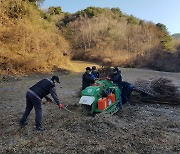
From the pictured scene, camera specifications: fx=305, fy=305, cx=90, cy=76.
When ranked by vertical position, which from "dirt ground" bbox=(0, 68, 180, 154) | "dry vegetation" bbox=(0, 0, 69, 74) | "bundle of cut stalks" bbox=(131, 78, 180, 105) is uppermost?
"dry vegetation" bbox=(0, 0, 69, 74)

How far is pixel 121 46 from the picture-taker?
41312 mm

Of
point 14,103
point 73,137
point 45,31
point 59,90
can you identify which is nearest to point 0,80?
point 59,90

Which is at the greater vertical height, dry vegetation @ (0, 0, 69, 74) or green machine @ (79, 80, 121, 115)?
dry vegetation @ (0, 0, 69, 74)

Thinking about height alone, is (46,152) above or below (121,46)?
below

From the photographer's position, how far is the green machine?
925 cm

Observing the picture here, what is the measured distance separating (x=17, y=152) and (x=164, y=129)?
419 cm

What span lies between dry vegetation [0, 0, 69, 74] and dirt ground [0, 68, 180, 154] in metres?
11.1

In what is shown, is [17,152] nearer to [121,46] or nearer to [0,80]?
[0,80]

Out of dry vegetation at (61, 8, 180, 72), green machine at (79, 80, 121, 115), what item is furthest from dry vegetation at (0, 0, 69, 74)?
green machine at (79, 80, 121, 115)

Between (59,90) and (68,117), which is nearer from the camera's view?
(68,117)

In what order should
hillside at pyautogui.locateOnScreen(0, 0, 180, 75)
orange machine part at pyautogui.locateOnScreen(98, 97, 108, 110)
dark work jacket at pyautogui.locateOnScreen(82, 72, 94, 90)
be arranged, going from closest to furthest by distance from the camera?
orange machine part at pyautogui.locateOnScreen(98, 97, 108, 110) → dark work jacket at pyautogui.locateOnScreen(82, 72, 94, 90) → hillside at pyautogui.locateOnScreen(0, 0, 180, 75)

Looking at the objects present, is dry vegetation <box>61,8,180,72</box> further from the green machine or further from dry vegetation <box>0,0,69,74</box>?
the green machine

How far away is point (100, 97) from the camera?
9.55 meters

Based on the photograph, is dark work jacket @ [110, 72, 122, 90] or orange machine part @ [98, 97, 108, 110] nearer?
orange machine part @ [98, 97, 108, 110]
